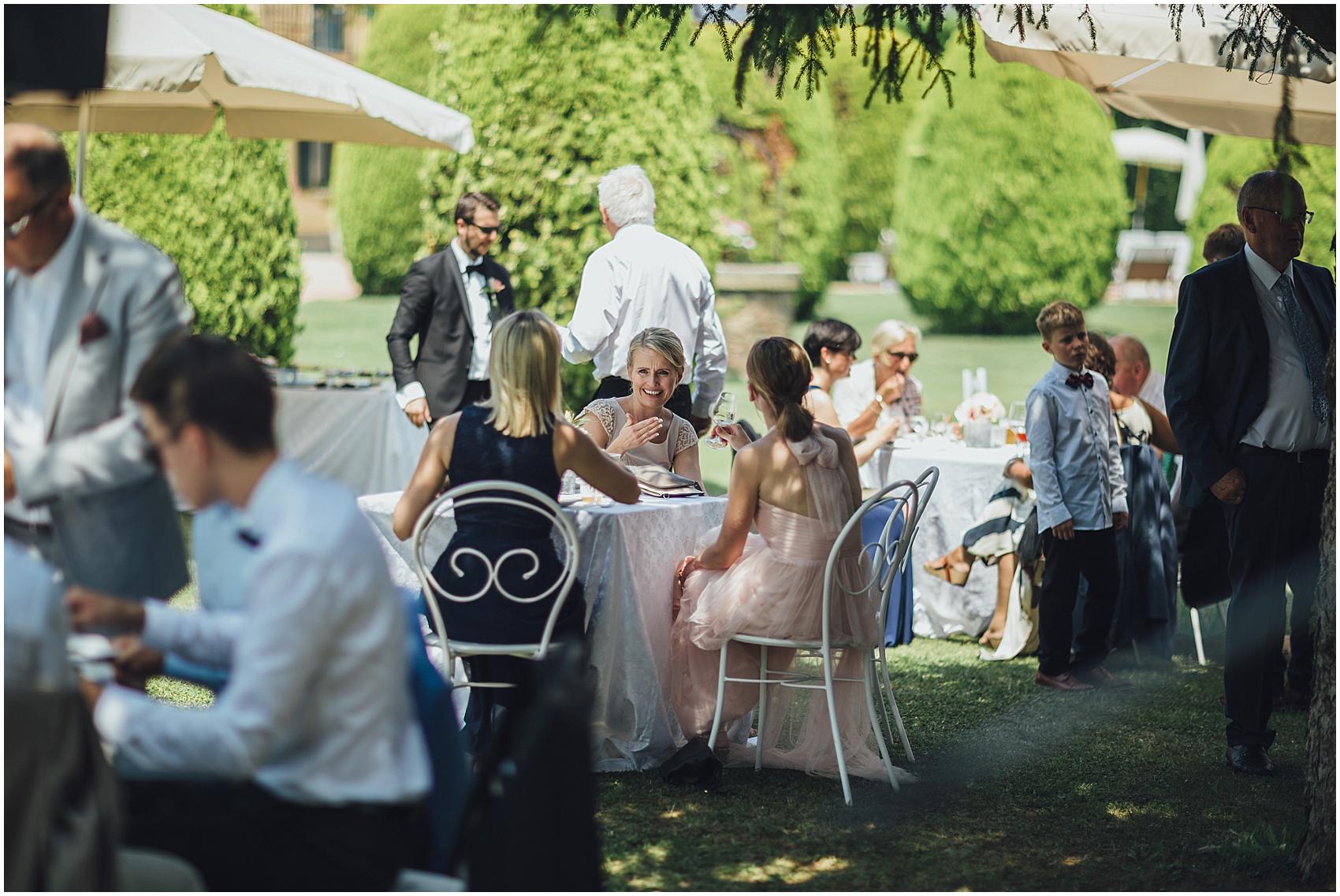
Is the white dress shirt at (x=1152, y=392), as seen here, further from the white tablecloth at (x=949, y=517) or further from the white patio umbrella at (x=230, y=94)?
the white patio umbrella at (x=230, y=94)

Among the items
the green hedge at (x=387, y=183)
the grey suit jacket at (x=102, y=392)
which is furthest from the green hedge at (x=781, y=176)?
the grey suit jacket at (x=102, y=392)

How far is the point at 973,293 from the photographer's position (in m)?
19.4

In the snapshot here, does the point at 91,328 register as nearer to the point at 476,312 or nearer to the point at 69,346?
the point at 69,346

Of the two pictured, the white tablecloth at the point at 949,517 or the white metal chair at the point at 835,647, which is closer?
the white metal chair at the point at 835,647

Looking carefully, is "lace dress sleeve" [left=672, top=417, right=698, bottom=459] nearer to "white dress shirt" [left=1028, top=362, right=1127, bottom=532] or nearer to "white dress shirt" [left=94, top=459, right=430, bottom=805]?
"white dress shirt" [left=1028, top=362, right=1127, bottom=532]

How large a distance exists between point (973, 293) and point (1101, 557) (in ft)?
46.6

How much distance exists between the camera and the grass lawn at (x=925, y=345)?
14.5 metres

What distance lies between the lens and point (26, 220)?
286 centimetres

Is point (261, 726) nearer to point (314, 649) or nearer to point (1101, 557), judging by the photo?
point (314, 649)

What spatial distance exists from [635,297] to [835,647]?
6.88 ft

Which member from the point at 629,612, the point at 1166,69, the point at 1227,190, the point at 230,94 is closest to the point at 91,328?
the point at 629,612

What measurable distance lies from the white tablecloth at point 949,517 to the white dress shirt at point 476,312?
1905 millimetres

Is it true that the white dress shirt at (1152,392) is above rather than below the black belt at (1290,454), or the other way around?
above

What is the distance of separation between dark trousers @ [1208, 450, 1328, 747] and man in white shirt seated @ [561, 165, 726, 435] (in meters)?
2.28
